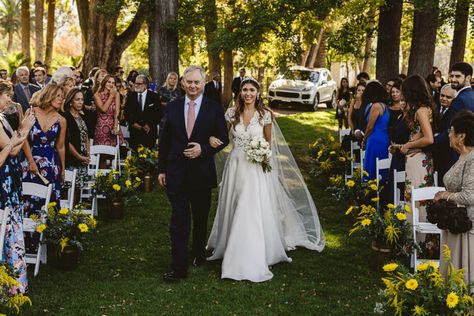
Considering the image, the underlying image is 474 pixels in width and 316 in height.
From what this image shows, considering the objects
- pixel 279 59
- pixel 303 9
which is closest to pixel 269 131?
pixel 303 9

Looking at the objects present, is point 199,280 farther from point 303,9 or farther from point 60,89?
point 303,9

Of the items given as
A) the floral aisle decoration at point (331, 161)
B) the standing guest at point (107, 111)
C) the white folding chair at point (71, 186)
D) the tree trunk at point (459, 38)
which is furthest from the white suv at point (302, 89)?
the white folding chair at point (71, 186)

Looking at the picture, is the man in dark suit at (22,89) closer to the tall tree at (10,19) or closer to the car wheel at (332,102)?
the car wheel at (332,102)

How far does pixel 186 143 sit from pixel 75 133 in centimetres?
255

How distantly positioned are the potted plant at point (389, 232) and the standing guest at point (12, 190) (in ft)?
11.5

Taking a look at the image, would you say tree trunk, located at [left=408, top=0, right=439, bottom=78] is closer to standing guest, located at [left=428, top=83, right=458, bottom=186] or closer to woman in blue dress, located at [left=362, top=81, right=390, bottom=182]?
woman in blue dress, located at [left=362, top=81, right=390, bottom=182]

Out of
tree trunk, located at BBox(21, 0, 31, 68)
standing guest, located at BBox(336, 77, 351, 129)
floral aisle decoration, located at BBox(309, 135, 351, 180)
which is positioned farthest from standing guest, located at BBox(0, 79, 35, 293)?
tree trunk, located at BBox(21, 0, 31, 68)

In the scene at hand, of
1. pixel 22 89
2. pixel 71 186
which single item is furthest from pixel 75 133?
pixel 22 89

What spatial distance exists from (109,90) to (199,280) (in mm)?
4863

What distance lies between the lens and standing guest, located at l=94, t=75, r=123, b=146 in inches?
398

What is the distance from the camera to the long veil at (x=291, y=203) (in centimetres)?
771

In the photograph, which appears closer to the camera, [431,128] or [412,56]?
[431,128]

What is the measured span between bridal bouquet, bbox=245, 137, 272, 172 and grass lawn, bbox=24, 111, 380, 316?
1.34m

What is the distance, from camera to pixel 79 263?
6961mm
